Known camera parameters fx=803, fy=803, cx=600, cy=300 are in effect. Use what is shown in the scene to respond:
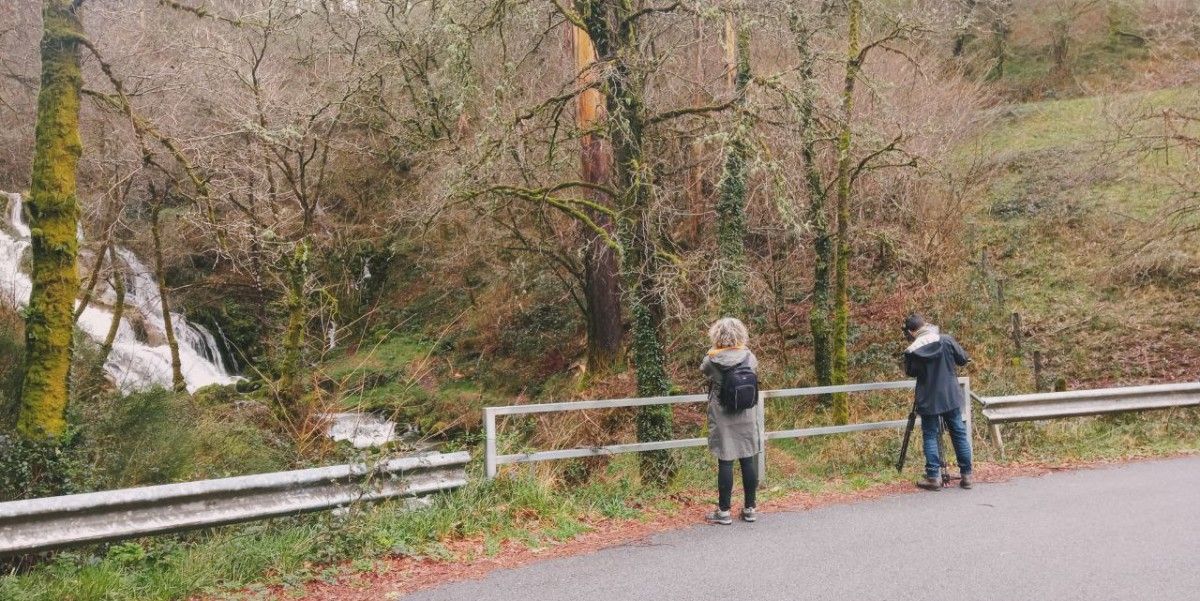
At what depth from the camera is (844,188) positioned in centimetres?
1264

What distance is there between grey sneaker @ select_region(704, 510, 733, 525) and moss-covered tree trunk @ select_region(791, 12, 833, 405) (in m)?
4.63

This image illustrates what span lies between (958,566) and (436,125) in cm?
1371

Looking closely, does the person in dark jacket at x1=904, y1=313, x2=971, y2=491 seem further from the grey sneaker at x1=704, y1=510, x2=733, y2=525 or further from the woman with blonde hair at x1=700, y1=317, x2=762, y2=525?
the grey sneaker at x1=704, y1=510, x2=733, y2=525

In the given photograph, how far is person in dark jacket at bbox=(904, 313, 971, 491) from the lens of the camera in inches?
321

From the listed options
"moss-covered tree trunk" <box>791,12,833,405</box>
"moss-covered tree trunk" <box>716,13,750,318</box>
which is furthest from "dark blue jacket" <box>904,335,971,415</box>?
"moss-covered tree trunk" <box>791,12,833,405</box>

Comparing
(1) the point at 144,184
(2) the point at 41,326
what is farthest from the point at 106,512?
(1) the point at 144,184

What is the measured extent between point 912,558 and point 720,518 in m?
1.66

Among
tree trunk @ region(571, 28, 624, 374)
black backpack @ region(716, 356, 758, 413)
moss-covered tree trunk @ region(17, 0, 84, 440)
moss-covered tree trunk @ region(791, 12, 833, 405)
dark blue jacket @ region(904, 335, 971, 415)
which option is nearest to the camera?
Result: black backpack @ region(716, 356, 758, 413)

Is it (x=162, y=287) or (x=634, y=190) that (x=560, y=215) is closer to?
(x=162, y=287)

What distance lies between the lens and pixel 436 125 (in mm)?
16688

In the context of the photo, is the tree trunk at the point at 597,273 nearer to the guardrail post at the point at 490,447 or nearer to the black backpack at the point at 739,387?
the guardrail post at the point at 490,447

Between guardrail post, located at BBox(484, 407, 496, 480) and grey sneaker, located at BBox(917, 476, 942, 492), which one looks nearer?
guardrail post, located at BBox(484, 407, 496, 480)

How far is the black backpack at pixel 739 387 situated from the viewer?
6.65 m

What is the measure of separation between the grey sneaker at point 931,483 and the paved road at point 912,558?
17.1 inches
